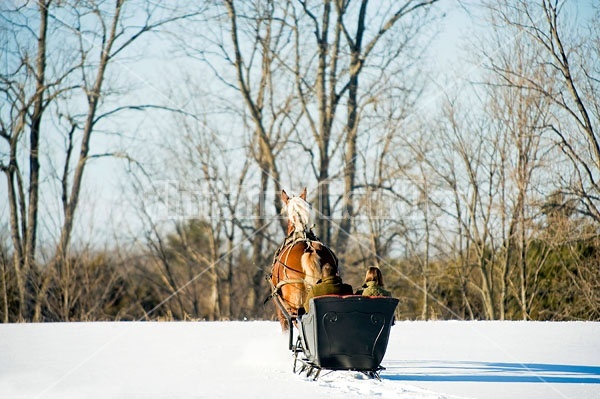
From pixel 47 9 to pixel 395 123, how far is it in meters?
11.2

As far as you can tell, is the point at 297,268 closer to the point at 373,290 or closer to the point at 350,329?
the point at 373,290

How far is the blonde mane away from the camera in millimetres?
8469

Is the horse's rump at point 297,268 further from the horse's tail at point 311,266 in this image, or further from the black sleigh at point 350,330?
the black sleigh at point 350,330

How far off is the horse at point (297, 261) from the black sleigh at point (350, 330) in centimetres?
92

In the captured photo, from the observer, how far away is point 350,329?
6.69 m

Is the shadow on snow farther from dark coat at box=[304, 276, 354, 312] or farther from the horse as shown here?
the horse

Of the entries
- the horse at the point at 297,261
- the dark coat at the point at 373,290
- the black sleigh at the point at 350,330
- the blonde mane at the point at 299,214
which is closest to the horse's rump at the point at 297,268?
the horse at the point at 297,261

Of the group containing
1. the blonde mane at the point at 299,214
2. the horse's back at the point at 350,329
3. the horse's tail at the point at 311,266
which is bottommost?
the horse's back at the point at 350,329

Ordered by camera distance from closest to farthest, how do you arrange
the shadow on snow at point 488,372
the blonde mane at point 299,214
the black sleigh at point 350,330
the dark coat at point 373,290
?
the black sleigh at point 350,330 → the shadow on snow at point 488,372 → the dark coat at point 373,290 → the blonde mane at point 299,214

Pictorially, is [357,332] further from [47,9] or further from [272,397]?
[47,9]

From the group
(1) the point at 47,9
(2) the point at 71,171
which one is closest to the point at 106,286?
(2) the point at 71,171

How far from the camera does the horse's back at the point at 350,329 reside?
6668 mm

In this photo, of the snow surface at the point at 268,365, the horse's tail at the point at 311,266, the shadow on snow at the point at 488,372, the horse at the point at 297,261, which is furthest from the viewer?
the horse at the point at 297,261

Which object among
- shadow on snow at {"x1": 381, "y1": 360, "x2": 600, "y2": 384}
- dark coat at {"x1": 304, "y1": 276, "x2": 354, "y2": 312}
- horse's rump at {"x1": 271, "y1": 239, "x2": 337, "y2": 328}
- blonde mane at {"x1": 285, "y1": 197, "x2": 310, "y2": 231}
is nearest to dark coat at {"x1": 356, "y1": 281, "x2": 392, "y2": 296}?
dark coat at {"x1": 304, "y1": 276, "x2": 354, "y2": 312}
